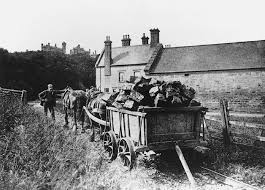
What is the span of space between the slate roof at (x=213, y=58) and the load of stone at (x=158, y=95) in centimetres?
2084

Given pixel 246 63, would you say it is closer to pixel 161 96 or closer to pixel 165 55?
pixel 165 55

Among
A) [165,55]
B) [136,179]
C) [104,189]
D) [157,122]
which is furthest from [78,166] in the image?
[165,55]

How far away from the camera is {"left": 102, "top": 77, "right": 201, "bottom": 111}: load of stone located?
6023 millimetres

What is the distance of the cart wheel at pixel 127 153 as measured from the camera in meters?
6.12

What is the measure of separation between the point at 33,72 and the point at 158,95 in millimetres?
30902

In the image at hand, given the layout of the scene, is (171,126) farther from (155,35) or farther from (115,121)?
(155,35)

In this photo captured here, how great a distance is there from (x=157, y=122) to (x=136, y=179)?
1382mm

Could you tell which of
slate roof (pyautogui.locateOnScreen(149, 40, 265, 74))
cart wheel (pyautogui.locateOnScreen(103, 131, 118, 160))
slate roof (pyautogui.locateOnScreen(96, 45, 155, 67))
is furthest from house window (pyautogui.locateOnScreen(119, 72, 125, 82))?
cart wheel (pyautogui.locateOnScreen(103, 131, 118, 160))

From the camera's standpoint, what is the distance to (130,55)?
3709 centimetres

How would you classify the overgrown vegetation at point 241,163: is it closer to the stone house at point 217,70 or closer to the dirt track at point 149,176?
the dirt track at point 149,176

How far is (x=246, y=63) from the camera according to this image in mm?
25531

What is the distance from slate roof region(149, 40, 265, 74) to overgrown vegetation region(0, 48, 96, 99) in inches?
574

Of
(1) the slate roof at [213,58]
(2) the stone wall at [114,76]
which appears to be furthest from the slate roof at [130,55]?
(1) the slate roof at [213,58]

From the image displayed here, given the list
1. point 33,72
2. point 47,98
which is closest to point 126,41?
point 33,72
